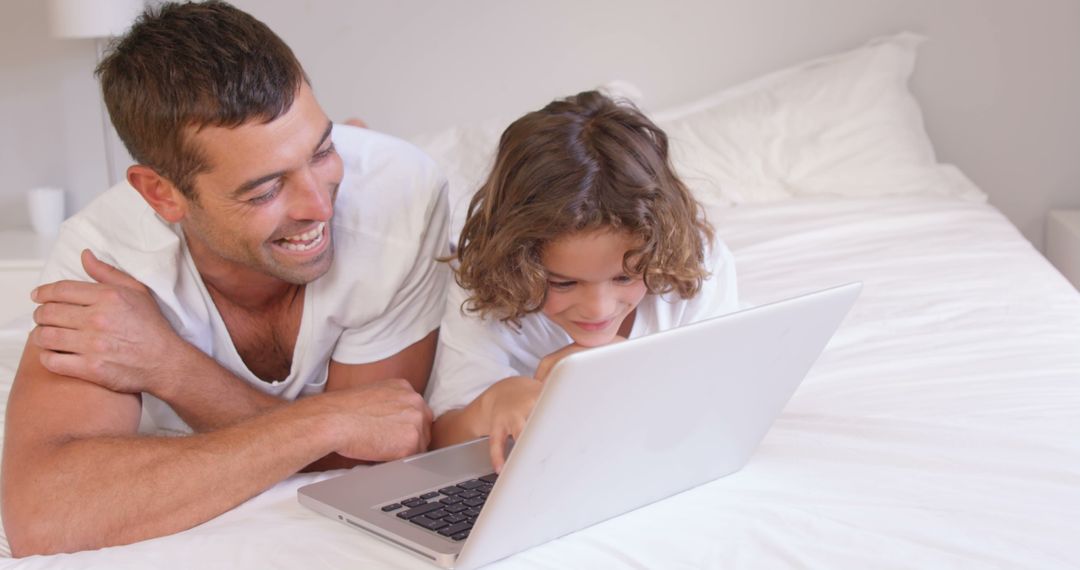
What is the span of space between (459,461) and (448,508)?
12 centimetres

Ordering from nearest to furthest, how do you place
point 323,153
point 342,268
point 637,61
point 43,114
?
1. point 323,153
2. point 342,268
3. point 637,61
4. point 43,114

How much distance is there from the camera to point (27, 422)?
1.22 meters

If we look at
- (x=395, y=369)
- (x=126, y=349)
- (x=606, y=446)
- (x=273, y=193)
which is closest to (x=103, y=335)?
(x=126, y=349)

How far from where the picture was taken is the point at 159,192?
138 centimetres

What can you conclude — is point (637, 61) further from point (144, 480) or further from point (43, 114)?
point (144, 480)

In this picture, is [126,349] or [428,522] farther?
[126,349]

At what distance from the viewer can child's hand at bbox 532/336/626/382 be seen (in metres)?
1.31

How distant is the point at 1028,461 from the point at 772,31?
75.5 inches

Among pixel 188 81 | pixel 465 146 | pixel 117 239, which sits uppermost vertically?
pixel 188 81

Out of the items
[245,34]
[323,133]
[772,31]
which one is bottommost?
[772,31]

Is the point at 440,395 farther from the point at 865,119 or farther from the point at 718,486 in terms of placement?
the point at 865,119

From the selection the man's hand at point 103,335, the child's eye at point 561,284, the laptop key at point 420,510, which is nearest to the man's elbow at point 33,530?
the man's hand at point 103,335

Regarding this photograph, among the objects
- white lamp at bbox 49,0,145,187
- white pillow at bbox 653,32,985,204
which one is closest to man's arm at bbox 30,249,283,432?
white pillow at bbox 653,32,985,204

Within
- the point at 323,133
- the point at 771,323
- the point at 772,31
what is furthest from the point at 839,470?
the point at 772,31
